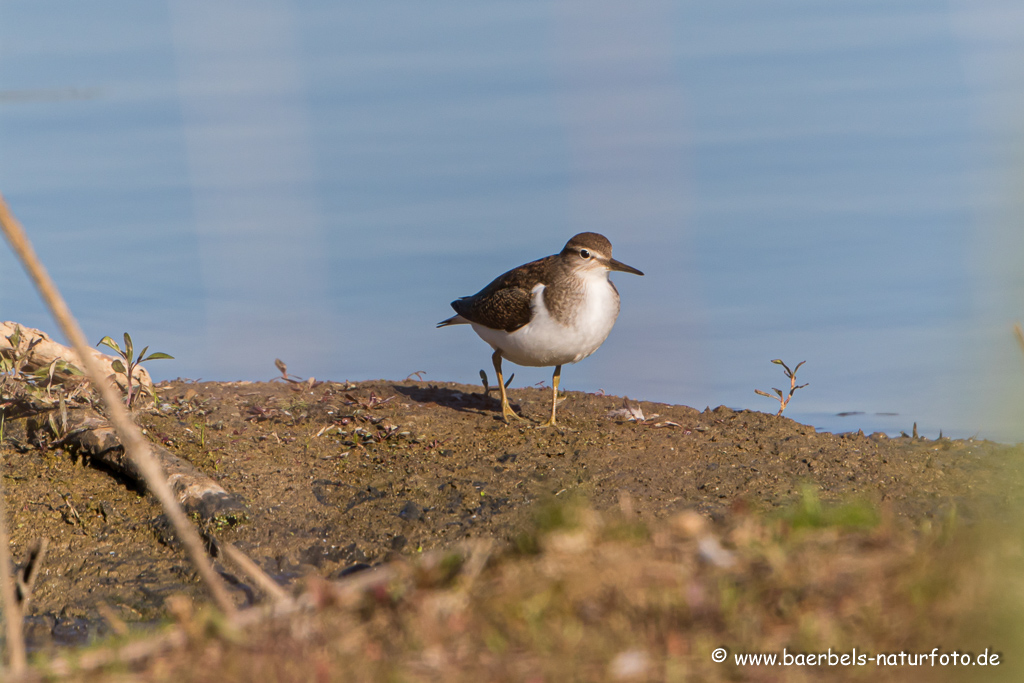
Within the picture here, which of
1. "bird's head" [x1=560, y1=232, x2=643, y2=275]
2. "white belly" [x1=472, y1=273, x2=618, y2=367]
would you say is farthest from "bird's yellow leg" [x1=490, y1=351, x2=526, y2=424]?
"bird's head" [x1=560, y1=232, x2=643, y2=275]

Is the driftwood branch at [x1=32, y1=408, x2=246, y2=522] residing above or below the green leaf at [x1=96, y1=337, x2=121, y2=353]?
below

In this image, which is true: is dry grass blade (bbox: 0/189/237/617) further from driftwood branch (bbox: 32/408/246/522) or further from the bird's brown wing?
the bird's brown wing

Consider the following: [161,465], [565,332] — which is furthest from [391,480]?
[565,332]

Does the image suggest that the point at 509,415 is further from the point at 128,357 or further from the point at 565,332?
the point at 128,357

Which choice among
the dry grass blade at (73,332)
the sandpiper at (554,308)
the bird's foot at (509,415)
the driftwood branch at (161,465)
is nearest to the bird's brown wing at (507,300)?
the sandpiper at (554,308)

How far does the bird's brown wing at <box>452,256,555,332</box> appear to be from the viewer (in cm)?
791

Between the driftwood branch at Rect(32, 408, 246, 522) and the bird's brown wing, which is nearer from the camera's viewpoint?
the driftwood branch at Rect(32, 408, 246, 522)

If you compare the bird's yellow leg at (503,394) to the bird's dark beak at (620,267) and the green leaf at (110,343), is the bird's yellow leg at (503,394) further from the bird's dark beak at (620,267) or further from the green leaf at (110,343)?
the green leaf at (110,343)

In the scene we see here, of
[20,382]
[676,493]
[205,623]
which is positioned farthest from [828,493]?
[20,382]

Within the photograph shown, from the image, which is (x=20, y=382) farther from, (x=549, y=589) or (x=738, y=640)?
(x=738, y=640)

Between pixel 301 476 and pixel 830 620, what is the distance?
4.35 meters

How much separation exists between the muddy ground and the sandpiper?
0.57 m

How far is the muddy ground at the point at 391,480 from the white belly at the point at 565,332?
0.55 meters

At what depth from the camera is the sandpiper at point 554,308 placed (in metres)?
7.71
